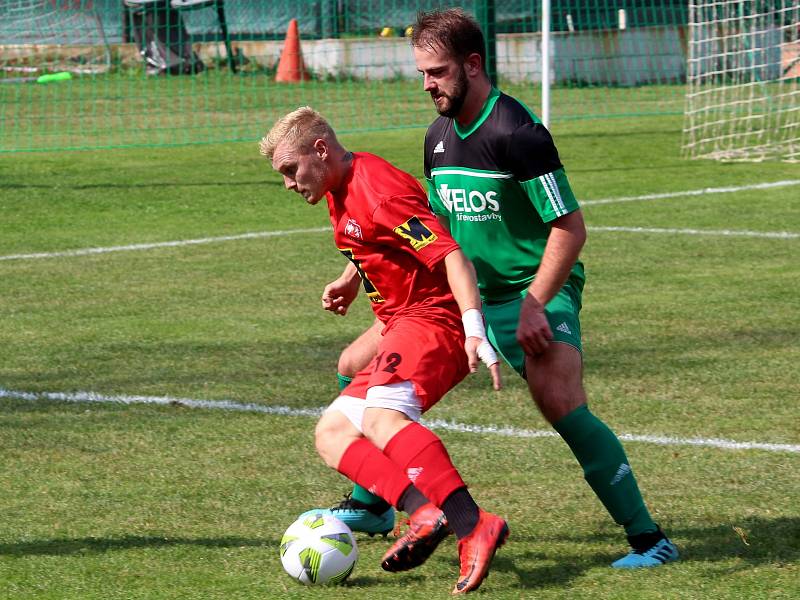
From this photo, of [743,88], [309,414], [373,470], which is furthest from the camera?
[743,88]

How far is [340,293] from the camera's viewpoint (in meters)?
5.14

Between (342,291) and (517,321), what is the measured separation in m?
0.71

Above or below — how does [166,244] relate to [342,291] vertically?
below

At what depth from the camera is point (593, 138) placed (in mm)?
18469

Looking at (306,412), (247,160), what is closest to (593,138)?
(247,160)

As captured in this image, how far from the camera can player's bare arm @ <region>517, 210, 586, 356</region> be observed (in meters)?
4.45

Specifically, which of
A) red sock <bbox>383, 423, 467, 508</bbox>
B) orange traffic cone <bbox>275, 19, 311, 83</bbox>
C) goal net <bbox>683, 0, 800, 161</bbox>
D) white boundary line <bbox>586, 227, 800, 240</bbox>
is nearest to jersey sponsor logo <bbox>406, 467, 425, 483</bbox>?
red sock <bbox>383, 423, 467, 508</bbox>

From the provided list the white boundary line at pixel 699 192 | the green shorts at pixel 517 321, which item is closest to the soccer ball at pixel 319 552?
the green shorts at pixel 517 321

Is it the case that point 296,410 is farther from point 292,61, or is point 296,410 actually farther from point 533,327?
point 292,61

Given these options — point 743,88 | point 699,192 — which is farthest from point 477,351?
point 743,88

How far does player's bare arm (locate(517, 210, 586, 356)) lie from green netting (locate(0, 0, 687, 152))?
15863 millimetres

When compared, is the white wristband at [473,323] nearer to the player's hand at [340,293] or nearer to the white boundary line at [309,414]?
the player's hand at [340,293]

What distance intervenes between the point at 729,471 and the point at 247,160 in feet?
37.6

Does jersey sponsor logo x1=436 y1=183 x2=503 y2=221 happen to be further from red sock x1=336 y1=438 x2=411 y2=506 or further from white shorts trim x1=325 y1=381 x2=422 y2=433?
red sock x1=336 y1=438 x2=411 y2=506
